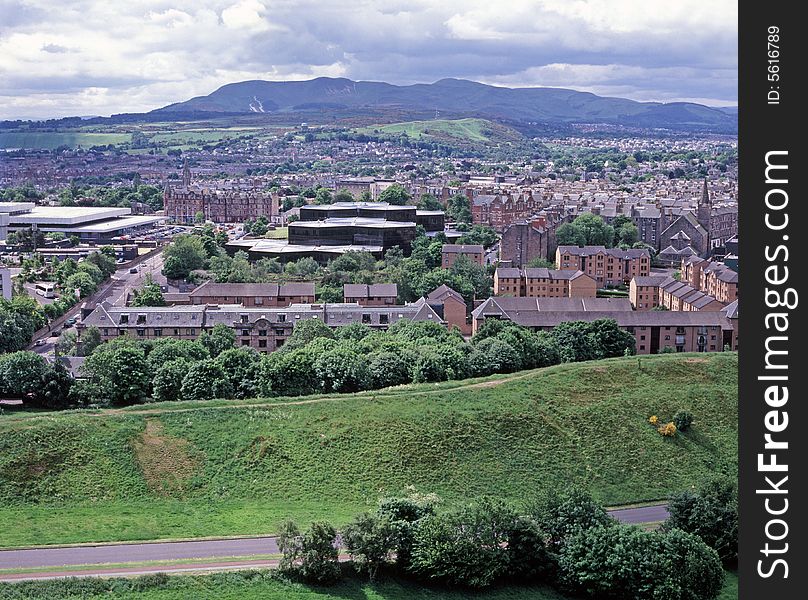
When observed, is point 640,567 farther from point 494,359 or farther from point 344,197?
point 344,197

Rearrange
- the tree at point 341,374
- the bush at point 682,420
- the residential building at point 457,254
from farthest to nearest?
1. the residential building at point 457,254
2. the tree at point 341,374
3. the bush at point 682,420

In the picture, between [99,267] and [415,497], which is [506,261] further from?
[415,497]

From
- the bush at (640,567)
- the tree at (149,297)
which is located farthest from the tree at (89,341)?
the bush at (640,567)

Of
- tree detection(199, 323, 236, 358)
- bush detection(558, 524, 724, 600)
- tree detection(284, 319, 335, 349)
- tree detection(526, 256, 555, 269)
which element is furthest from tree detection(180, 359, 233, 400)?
tree detection(526, 256, 555, 269)

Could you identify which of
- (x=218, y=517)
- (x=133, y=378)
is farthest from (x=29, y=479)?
(x=133, y=378)

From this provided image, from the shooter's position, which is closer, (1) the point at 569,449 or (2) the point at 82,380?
(1) the point at 569,449

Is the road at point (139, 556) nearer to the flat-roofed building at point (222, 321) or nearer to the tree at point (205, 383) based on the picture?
the tree at point (205, 383)
